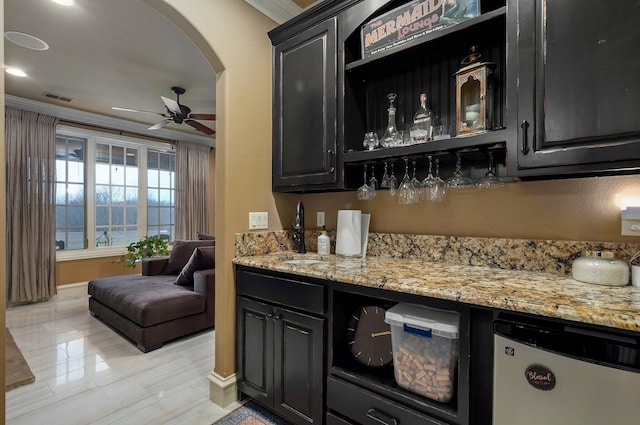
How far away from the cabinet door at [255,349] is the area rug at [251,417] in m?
0.11

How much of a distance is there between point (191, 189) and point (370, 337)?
17.5 ft

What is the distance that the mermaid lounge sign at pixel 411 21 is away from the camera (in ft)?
4.84

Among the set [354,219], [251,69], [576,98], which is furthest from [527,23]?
[251,69]

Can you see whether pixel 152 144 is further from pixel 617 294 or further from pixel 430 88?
pixel 617 294

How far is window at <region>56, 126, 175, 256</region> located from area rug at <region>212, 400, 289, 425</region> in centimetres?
445

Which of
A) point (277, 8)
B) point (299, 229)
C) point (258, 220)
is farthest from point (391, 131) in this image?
point (277, 8)

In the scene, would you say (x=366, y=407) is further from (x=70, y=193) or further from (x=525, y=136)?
(x=70, y=193)

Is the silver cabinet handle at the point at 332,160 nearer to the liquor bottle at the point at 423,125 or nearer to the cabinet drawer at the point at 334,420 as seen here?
the liquor bottle at the point at 423,125

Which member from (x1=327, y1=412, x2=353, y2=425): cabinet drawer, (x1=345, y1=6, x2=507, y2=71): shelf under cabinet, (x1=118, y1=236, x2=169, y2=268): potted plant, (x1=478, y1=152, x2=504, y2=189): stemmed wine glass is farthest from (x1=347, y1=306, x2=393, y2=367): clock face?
(x1=118, y1=236, x2=169, y2=268): potted plant

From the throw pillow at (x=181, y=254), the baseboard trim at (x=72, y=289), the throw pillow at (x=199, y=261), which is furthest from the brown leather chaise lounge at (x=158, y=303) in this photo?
the baseboard trim at (x=72, y=289)

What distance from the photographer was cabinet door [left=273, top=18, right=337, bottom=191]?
189 centimetres

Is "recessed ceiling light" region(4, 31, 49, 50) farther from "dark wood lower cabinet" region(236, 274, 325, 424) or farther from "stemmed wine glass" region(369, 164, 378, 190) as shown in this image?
"stemmed wine glass" region(369, 164, 378, 190)

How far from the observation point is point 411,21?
162 centimetres

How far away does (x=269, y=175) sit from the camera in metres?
2.26
